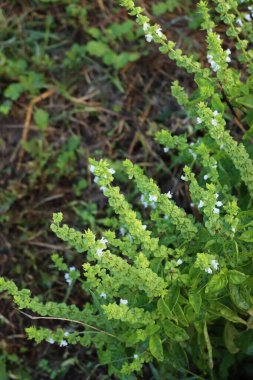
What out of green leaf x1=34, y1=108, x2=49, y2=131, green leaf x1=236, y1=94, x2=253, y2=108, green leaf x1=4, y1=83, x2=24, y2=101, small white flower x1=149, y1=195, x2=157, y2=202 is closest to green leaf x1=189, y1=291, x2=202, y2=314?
small white flower x1=149, y1=195, x2=157, y2=202

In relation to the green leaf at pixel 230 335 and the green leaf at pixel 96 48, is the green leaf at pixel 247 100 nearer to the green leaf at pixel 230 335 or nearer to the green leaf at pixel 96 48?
the green leaf at pixel 230 335

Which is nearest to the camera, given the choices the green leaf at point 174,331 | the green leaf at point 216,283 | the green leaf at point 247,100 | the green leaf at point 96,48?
the green leaf at point 216,283

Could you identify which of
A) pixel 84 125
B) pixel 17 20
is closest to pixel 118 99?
pixel 84 125

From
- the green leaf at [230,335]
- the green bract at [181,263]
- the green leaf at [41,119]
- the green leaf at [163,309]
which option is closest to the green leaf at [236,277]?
the green bract at [181,263]

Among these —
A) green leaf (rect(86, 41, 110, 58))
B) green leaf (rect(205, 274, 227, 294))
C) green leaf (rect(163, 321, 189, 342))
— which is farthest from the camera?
green leaf (rect(86, 41, 110, 58))

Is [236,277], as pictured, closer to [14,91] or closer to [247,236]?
[247,236]

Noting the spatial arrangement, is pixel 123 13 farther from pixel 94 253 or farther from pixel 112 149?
pixel 94 253

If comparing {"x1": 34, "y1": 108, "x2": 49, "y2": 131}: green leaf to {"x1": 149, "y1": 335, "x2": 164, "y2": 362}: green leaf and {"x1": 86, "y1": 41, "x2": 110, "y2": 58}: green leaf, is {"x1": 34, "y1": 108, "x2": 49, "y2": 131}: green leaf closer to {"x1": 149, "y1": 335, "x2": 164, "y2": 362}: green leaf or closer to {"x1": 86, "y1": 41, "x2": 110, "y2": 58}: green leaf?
{"x1": 86, "y1": 41, "x2": 110, "y2": 58}: green leaf
